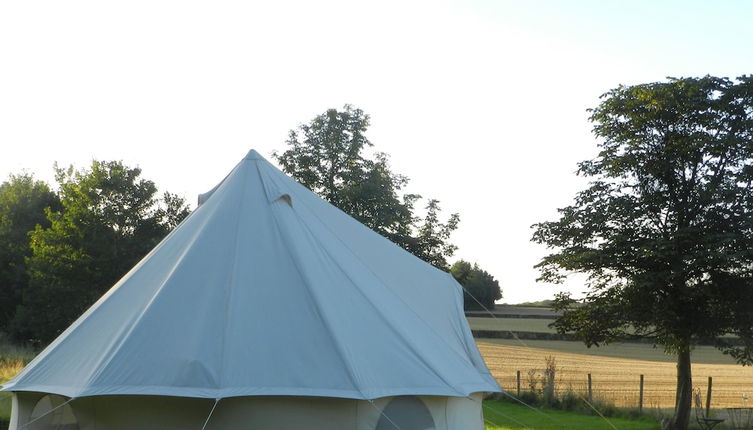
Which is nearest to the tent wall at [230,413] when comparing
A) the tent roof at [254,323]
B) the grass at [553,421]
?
the tent roof at [254,323]

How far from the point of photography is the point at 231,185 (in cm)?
844

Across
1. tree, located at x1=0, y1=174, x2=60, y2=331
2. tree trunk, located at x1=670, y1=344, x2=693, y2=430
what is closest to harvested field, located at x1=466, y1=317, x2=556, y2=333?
tree, located at x1=0, y1=174, x2=60, y2=331

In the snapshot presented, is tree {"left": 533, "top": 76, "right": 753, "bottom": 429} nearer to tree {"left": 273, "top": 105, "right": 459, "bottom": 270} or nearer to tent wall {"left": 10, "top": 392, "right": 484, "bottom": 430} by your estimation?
tree {"left": 273, "top": 105, "right": 459, "bottom": 270}

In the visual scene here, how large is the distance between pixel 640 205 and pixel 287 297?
520 inches

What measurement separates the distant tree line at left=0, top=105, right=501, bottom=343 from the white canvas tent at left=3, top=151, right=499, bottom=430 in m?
16.7

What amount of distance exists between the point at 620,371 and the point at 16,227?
102 ft

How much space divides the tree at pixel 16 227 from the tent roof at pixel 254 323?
3339 cm

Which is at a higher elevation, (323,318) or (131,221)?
(131,221)

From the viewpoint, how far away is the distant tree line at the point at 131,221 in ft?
84.9

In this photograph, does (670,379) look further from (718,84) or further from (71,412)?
(71,412)

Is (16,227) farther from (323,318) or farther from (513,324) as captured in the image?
(323,318)

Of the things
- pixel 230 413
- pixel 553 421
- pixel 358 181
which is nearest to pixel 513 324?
pixel 358 181

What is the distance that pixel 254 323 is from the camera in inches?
274

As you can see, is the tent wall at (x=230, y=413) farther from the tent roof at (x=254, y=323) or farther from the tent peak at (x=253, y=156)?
the tent peak at (x=253, y=156)
